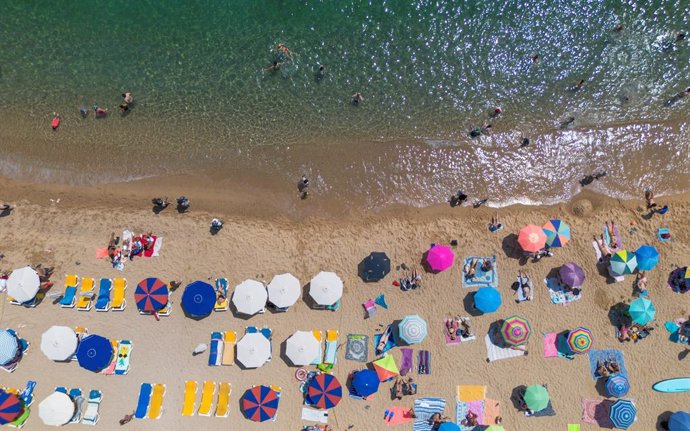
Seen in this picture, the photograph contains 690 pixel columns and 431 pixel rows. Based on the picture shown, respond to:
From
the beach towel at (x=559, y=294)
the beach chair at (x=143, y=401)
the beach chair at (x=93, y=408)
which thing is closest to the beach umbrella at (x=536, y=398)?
the beach towel at (x=559, y=294)

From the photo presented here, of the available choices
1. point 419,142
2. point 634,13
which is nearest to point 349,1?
point 419,142

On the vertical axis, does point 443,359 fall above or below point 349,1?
below

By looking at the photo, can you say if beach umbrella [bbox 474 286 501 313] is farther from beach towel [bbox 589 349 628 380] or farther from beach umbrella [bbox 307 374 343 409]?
beach umbrella [bbox 307 374 343 409]

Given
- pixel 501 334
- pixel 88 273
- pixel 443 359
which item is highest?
pixel 88 273

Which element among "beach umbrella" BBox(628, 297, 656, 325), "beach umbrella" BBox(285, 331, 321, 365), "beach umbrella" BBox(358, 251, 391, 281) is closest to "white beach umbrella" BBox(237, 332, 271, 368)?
"beach umbrella" BBox(285, 331, 321, 365)

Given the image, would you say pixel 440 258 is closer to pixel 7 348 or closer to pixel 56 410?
pixel 56 410

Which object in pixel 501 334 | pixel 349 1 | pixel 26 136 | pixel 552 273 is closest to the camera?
pixel 501 334

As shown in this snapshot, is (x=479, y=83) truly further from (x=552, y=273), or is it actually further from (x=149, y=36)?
(x=149, y=36)
